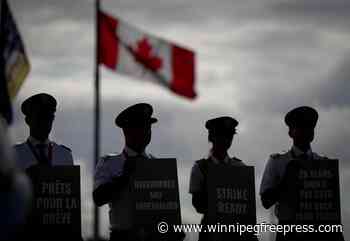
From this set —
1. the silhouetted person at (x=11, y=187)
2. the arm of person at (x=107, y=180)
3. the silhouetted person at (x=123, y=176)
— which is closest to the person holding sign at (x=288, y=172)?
the silhouetted person at (x=123, y=176)

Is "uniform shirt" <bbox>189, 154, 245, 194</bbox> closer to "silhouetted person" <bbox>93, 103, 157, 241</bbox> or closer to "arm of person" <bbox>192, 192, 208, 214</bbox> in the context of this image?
"arm of person" <bbox>192, 192, 208, 214</bbox>

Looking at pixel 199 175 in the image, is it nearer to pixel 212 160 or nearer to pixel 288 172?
pixel 212 160

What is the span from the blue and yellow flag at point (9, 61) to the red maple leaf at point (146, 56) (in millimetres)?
5908

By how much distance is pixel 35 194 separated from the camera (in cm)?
1090

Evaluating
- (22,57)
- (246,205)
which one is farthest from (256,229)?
(22,57)

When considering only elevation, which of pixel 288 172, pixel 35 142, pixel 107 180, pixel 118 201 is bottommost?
pixel 118 201

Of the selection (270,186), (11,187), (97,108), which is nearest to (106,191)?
(270,186)

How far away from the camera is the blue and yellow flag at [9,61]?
15336mm

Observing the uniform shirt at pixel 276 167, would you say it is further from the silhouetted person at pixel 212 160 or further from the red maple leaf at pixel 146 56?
the red maple leaf at pixel 146 56

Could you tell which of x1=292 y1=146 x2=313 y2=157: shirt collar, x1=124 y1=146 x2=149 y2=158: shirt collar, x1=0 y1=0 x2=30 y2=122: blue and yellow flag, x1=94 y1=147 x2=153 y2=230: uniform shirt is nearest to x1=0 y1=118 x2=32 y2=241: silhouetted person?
x1=94 y1=147 x2=153 y2=230: uniform shirt

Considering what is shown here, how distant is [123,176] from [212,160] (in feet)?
4.84

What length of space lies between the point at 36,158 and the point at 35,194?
1.48ft

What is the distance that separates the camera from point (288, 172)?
1180 centimetres

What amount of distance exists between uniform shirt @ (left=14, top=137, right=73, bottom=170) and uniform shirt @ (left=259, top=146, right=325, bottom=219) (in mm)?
2194
